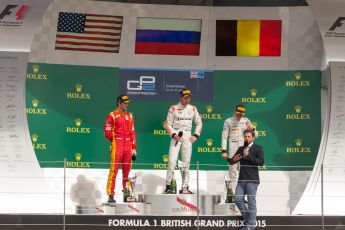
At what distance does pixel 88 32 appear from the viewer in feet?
56.0

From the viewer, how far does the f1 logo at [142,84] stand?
17.0m

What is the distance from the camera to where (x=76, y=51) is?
16953 mm

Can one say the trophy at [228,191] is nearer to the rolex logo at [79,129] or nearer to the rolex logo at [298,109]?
the rolex logo at [298,109]

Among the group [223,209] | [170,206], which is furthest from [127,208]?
[223,209]

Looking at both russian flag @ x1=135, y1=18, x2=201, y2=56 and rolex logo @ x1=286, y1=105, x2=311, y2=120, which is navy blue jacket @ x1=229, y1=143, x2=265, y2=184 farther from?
russian flag @ x1=135, y1=18, x2=201, y2=56

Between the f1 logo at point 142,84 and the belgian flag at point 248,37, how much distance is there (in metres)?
1.17

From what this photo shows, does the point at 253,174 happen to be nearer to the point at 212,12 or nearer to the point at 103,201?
the point at 103,201

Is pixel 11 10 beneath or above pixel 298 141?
above

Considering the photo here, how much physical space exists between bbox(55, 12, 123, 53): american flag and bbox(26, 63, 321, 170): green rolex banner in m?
0.36

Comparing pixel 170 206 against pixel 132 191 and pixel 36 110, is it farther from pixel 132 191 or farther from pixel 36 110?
pixel 36 110

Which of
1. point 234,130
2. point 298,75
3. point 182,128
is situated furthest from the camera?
point 298,75

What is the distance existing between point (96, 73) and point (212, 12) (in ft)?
6.91

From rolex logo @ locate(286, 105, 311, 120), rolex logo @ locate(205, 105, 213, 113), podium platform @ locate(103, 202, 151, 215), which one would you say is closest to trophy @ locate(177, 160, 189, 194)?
podium platform @ locate(103, 202, 151, 215)

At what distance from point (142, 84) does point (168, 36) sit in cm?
89
